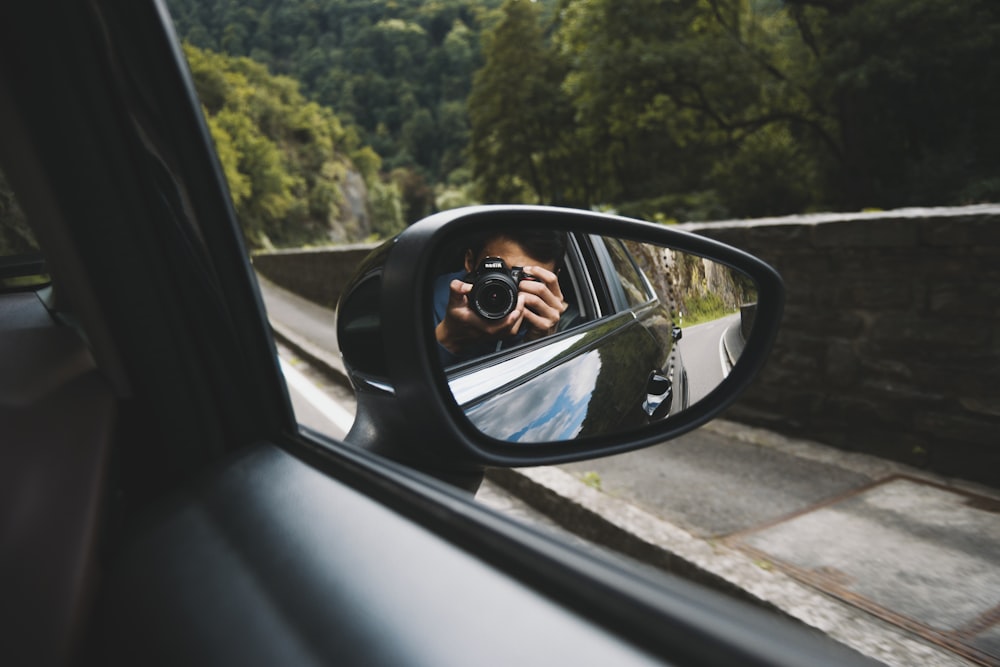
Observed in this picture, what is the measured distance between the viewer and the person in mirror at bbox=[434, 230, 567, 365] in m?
1.01

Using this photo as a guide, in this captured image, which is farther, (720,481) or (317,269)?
(317,269)

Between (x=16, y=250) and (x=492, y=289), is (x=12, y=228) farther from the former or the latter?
(x=492, y=289)

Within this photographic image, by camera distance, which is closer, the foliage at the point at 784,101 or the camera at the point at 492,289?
the camera at the point at 492,289

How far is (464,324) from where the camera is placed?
1.02 meters

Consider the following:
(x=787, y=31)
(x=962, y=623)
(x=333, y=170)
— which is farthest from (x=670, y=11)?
(x=962, y=623)

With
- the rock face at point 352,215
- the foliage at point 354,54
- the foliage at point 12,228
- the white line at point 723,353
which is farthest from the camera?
the rock face at point 352,215

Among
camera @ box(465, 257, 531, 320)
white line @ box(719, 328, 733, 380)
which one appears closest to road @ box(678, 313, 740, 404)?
white line @ box(719, 328, 733, 380)

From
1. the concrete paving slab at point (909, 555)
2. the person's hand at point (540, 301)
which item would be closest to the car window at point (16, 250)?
the person's hand at point (540, 301)

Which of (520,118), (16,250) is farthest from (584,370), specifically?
(520,118)

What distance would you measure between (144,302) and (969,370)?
4079mm

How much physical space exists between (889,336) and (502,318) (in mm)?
4091

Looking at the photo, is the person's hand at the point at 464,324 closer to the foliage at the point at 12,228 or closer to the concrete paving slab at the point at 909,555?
the foliage at the point at 12,228

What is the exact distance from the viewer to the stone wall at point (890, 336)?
386 centimetres

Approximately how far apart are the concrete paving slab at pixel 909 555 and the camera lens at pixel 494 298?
1763 millimetres
